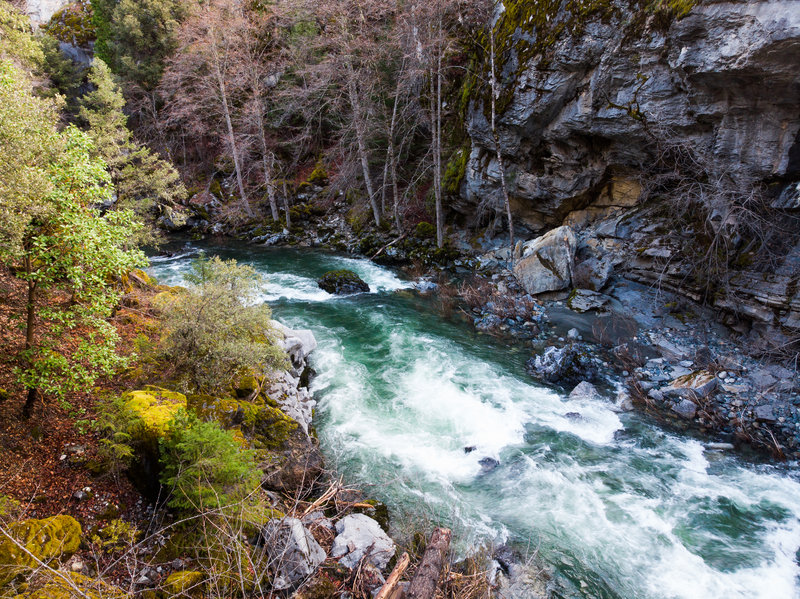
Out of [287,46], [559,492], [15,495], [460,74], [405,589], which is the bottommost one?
[559,492]

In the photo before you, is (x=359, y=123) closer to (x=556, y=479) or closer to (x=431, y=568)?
(x=556, y=479)

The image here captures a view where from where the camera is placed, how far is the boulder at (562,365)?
886cm

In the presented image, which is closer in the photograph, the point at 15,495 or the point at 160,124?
the point at 15,495

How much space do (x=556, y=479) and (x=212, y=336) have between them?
5.78m

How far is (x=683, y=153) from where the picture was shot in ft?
34.5

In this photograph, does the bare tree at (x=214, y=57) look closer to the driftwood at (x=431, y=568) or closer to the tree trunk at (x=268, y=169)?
the tree trunk at (x=268, y=169)

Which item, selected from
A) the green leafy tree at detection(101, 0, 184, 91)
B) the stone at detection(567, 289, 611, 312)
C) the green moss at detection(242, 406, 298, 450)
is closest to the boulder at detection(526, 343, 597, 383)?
the stone at detection(567, 289, 611, 312)

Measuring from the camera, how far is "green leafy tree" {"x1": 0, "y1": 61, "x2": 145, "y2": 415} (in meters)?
3.67

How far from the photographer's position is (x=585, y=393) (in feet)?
27.1

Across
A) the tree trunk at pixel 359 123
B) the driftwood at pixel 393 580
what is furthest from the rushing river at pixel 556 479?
the tree trunk at pixel 359 123

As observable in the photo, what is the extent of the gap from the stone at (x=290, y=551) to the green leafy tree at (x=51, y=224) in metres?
2.67

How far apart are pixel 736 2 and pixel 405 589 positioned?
1143 centimetres

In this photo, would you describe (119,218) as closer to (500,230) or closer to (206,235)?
(500,230)

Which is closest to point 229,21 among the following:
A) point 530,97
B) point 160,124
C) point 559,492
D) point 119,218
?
point 160,124
